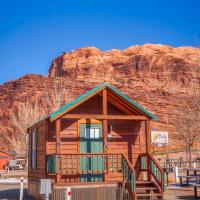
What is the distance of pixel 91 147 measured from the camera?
14.9 meters

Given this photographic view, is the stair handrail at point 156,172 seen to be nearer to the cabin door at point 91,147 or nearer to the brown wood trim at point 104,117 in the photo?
the brown wood trim at point 104,117

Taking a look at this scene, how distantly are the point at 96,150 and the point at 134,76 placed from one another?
366 feet

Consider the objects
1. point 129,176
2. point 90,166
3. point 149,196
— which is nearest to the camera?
point 129,176

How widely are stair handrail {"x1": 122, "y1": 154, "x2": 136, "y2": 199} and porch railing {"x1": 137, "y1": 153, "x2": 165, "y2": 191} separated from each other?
45.4 inches

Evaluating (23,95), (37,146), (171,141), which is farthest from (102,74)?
(37,146)

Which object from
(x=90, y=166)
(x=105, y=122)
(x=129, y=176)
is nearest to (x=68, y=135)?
(x=90, y=166)

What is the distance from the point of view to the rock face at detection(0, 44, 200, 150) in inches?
3755

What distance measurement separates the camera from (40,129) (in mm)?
15297

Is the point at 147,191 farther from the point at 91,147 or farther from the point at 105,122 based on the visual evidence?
the point at 105,122

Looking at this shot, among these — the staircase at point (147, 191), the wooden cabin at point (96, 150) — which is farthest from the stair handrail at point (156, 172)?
the staircase at point (147, 191)

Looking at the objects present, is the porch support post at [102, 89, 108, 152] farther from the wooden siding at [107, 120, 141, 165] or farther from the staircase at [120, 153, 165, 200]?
the wooden siding at [107, 120, 141, 165]

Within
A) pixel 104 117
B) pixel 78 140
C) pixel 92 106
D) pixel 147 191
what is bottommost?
pixel 147 191

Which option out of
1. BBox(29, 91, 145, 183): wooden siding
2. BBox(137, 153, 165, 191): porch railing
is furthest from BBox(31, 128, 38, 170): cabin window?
BBox(137, 153, 165, 191): porch railing

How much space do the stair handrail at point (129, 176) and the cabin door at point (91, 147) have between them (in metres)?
1.65
